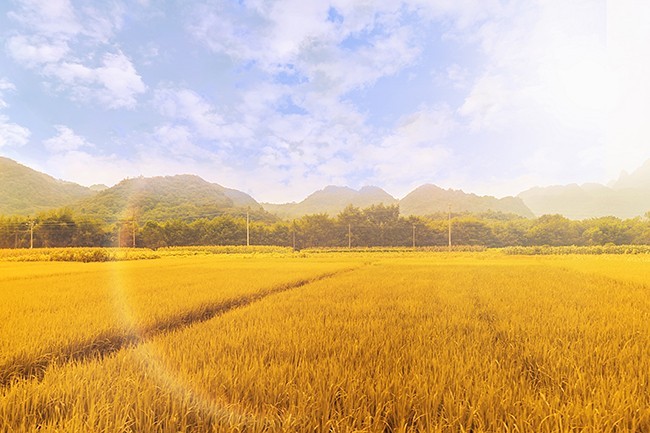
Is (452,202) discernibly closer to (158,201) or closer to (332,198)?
(332,198)

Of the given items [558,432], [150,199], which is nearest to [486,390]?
[558,432]

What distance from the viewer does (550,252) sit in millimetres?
34812

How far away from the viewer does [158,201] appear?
5206 cm

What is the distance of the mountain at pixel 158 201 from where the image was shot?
A: 121 feet

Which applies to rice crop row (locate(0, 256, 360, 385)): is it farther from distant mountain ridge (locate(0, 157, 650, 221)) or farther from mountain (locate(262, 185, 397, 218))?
mountain (locate(262, 185, 397, 218))

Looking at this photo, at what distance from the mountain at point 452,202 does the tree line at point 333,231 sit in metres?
58.1

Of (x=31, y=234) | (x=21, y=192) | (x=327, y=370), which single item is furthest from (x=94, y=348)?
(x=31, y=234)

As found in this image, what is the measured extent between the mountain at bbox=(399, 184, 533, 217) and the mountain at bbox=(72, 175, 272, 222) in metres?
73.3

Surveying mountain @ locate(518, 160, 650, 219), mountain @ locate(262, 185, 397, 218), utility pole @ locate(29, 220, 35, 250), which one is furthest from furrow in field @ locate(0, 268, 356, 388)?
mountain @ locate(262, 185, 397, 218)

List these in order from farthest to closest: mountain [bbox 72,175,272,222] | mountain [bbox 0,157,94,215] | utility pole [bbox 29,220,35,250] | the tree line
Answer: mountain [bbox 72,175,272,222], the tree line, utility pole [bbox 29,220,35,250], mountain [bbox 0,157,94,215]

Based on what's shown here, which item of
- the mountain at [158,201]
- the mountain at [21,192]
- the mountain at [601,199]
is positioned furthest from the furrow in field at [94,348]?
the mountain at [601,199]

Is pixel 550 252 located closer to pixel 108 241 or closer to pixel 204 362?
pixel 204 362

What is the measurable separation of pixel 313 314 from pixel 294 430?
10.6 feet

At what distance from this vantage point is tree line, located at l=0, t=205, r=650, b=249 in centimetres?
3606
